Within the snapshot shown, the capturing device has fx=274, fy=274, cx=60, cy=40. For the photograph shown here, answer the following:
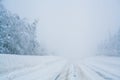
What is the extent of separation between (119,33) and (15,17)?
3106 centimetres

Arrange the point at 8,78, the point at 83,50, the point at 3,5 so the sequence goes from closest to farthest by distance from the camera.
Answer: the point at 8,78 → the point at 3,5 → the point at 83,50

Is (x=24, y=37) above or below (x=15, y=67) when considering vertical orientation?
above

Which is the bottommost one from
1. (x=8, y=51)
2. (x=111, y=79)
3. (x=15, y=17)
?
(x=111, y=79)

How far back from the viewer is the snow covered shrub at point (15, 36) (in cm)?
2834

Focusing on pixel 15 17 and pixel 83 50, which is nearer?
pixel 15 17

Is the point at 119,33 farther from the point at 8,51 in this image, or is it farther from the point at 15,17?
the point at 8,51

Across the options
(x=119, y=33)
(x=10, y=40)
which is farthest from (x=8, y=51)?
(x=119, y=33)

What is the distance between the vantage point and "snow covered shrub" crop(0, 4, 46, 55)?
93.0ft

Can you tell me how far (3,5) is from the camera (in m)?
33.2

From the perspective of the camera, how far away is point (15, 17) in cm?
3394

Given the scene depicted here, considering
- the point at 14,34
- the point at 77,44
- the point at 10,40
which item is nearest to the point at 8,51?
the point at 10,40

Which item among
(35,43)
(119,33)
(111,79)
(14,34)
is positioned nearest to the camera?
(111,79)

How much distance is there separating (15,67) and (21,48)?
2244cm

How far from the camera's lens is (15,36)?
3156 cm
